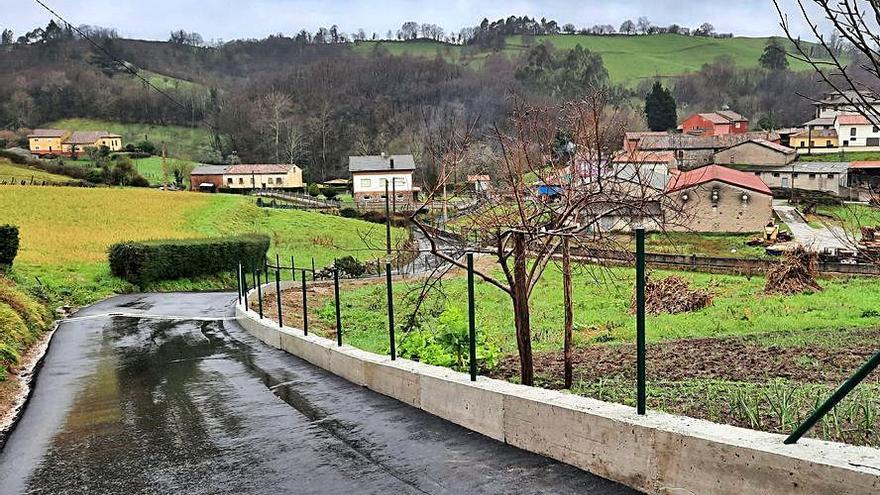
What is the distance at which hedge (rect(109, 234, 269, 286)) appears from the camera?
3238 cm

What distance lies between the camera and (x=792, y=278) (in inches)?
988

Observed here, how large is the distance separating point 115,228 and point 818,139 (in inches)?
3476

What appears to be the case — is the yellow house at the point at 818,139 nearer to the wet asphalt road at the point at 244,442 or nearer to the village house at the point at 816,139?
the village house at the point at 816,139

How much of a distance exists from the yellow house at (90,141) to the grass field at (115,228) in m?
68.1

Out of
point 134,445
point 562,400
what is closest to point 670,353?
point 562,400

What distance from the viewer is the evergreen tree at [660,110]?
374 ft

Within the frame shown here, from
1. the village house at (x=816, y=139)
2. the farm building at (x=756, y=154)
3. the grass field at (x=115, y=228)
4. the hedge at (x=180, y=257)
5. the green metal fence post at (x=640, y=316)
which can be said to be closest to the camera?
the green metal fence post at (x=640, y=316)

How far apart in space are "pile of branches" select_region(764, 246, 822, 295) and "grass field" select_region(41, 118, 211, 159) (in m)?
117

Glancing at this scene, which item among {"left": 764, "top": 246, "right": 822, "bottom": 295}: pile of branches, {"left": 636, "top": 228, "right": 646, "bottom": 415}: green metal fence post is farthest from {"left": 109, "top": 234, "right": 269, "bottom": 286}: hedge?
{"left": 636, "top": 228, "right": 646, "bottom": 415}: green metal fence post

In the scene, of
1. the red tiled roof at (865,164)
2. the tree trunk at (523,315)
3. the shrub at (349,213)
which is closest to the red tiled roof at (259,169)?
the shrub at (349,213)

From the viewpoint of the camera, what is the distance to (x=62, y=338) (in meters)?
17.2

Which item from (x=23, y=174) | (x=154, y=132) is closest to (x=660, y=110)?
(x=23, y=174)

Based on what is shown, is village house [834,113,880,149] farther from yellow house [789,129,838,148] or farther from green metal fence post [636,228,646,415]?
green metal fence post [636,228,646,415]

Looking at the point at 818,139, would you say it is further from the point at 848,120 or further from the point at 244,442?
the point at 244,442
